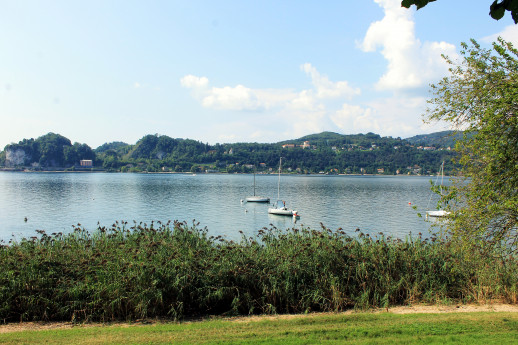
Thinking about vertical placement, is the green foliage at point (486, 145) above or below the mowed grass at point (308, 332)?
above

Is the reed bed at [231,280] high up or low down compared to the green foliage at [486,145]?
down

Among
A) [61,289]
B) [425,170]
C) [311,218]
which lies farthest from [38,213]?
[425,170]

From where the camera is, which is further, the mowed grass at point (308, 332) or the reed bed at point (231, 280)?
the reed bed at point (231, 280)

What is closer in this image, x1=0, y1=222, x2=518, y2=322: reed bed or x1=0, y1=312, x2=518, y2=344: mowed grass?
x1=0, y1=312, x2=518, y2=344: mowed grass

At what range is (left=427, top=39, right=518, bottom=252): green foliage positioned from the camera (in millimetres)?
8477

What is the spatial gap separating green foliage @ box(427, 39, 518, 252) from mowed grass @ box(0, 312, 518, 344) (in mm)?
2075

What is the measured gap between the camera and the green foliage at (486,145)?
27.8ft

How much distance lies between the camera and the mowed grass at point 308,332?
7.02 meters

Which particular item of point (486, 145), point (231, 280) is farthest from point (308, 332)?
point (486, 145)

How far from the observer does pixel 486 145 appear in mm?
9242

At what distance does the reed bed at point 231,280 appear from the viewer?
889cm

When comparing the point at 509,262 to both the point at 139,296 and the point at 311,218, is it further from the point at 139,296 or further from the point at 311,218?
the point at 311,218

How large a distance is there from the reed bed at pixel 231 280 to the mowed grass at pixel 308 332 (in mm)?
900

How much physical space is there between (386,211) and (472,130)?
42.5 metres
